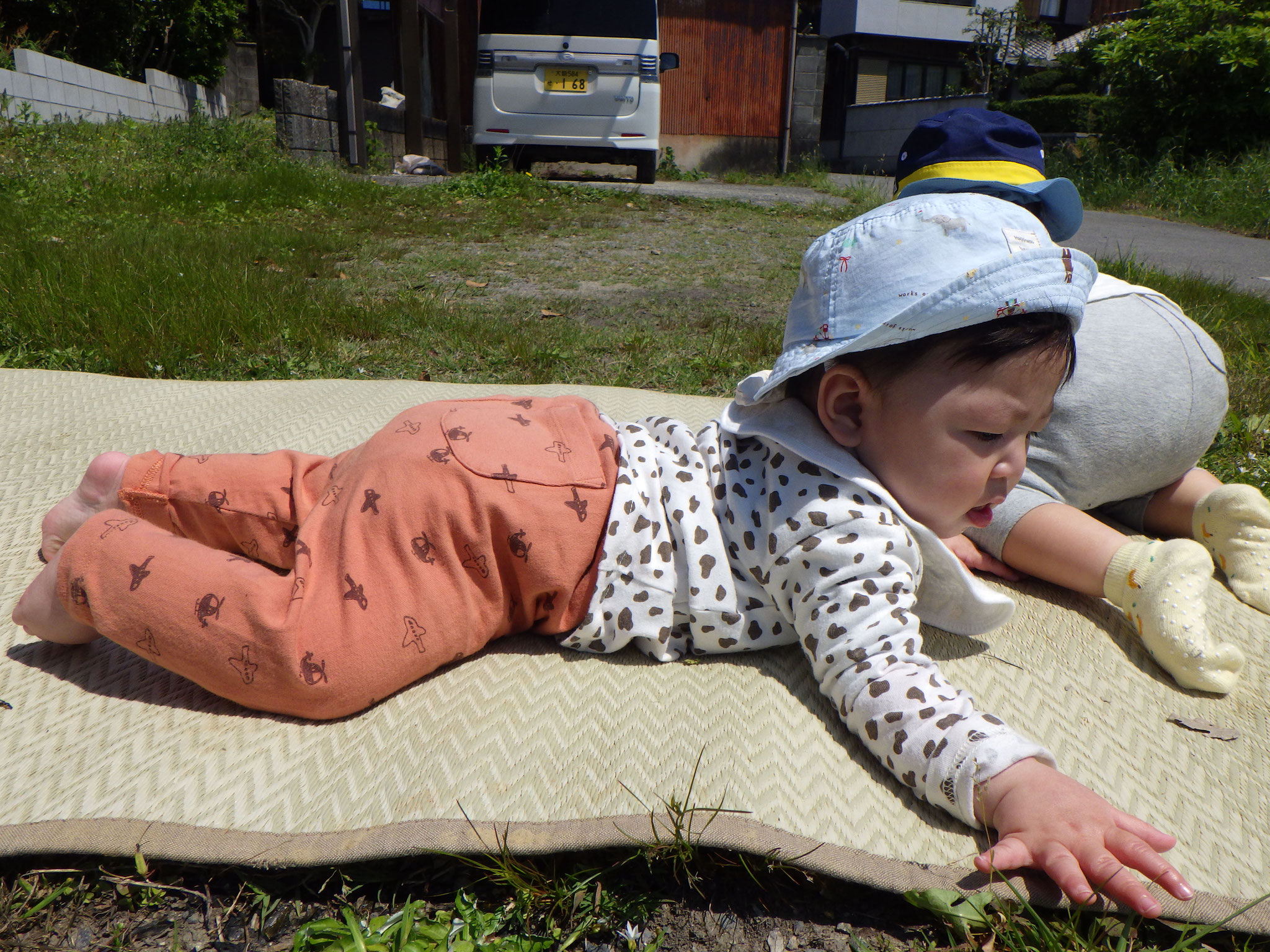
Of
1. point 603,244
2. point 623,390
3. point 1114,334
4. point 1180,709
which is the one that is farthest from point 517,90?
point 1180,709

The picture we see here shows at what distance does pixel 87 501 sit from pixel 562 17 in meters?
8.75

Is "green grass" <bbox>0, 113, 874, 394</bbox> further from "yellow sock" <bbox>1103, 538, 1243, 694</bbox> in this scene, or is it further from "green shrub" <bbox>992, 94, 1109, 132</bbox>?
"green shrub" <bbox>992, 94, 1109, 132</bbox>

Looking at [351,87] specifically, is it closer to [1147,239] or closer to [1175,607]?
[1147,239]

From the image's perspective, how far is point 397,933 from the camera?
120 cm

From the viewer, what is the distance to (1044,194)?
2436 mm

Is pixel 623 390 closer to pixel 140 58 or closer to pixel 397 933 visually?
pixel 397 933

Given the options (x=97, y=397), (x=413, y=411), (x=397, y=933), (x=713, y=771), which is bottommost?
(x=397, y=933)

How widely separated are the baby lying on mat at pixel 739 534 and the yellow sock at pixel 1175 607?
12.6 inches

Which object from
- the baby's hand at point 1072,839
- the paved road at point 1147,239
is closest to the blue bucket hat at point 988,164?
the baby's hand at point 1072,839

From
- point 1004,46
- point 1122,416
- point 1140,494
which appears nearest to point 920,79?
point 1004,46

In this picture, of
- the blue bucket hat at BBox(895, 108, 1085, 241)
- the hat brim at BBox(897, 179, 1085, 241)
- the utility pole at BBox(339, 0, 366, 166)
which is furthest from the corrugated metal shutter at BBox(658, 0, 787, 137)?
the hat brim at BBox(897, 179, 1085, 241)

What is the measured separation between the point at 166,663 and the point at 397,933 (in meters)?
0.61

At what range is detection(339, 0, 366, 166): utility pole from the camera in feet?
28.7

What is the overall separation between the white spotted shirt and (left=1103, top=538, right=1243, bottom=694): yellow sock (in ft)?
1.75
